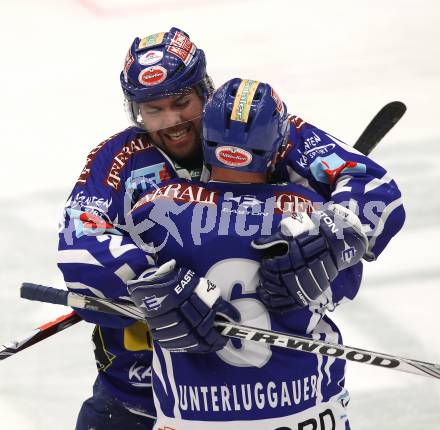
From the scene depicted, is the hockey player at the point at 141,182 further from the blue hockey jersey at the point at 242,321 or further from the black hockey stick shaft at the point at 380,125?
the black hockey stick shaft at the point at 380,125

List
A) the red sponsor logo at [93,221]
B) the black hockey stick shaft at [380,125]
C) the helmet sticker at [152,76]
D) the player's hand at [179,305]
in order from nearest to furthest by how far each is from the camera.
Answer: the player's hand at [179,305]
the red sponsor logo at [93,221]
the helmet sticker at [152,76]
the black hockey stick shaft at [380,125]

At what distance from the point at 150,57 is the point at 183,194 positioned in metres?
0.63

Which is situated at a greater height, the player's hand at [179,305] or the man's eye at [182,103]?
the man's eye at [182,103]

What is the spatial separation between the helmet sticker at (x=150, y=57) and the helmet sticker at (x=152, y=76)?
0.10 ft

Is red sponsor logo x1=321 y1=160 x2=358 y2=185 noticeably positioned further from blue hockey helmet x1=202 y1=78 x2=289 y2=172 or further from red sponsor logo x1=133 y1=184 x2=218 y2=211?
red sponsor logo x1=133 y1=184 x2=218 y2=211

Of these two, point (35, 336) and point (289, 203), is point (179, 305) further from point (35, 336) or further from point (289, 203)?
point (35, 336)

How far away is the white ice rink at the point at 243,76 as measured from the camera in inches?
156

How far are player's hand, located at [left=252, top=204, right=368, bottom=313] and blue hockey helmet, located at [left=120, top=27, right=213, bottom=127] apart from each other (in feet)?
2.17

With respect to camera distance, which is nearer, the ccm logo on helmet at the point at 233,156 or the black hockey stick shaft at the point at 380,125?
the ccm logo on helmet at the point at 233,156

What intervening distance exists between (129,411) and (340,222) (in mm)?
1000

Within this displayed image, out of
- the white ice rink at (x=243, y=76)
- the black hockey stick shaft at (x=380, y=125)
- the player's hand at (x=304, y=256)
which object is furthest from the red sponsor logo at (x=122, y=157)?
the white ice rink at (x=243, y=76)

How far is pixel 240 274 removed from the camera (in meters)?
2.63

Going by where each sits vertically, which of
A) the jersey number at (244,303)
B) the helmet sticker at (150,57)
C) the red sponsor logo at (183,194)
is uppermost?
the helmet sticker at (150,57)

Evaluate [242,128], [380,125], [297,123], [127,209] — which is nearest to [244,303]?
[242,128]
